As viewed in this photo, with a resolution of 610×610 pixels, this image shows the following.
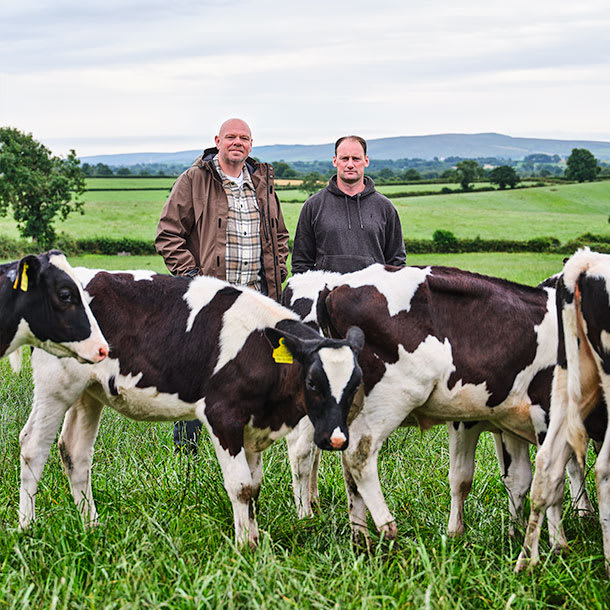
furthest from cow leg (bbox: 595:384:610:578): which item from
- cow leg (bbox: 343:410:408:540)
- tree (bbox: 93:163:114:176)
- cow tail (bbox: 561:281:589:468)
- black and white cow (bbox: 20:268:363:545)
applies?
tree (bbox: 93:163:114:176)

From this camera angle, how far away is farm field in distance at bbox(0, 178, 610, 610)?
479 cm

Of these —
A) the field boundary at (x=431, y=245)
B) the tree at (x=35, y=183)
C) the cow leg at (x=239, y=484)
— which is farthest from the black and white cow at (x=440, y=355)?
the tree at (x=35, y=183)

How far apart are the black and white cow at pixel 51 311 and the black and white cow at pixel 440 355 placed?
189 cm

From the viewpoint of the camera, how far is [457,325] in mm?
6008

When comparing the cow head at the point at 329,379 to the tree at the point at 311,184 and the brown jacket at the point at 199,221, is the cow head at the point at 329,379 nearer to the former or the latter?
the brown jacket at the point at 199,221

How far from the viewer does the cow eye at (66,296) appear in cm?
554

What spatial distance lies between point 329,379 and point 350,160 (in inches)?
123

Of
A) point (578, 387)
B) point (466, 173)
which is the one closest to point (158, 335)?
point (578, 387)

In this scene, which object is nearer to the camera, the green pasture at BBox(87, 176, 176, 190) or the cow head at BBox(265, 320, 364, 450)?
the cow head at BBox(265, 320, 364, 450)

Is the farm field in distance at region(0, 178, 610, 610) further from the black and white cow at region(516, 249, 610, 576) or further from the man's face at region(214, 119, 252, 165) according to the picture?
the man's face at region(214, 119, 252, 165)

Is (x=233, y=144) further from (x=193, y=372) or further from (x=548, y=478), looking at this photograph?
(x=548, y=478)

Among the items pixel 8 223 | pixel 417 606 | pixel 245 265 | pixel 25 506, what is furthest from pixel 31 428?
pixel 8 223

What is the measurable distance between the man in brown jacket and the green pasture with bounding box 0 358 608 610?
6.28 ft

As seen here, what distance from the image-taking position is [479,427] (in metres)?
6.67
